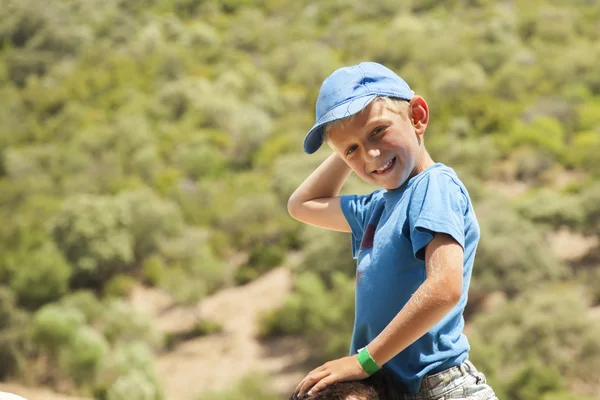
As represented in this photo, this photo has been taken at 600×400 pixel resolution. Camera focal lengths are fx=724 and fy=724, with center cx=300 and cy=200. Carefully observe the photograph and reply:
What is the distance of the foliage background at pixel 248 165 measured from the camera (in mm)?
23656

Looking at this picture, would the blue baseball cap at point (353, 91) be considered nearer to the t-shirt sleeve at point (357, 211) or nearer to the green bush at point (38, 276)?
the t-shirt sleeve at point (357, 211)

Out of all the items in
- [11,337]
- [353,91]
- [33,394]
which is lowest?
[353,91]

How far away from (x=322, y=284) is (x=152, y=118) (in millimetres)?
24831

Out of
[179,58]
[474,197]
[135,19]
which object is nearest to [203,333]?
[474,197]

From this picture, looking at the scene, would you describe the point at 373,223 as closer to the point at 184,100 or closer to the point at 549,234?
the point at 549,234

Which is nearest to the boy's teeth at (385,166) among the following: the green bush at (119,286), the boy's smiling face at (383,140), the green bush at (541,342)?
the boy's smiling face at (383,140)

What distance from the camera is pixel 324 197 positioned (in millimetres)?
2633

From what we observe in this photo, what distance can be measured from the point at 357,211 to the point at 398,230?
41cm

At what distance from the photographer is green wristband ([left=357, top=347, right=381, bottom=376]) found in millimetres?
1921

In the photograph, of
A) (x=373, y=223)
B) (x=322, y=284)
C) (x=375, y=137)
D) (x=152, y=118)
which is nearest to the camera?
(x=375, y=137)

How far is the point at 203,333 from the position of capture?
2731cm

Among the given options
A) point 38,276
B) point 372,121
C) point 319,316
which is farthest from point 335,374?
point 38,276

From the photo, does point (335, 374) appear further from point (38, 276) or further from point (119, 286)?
point (119, 286)

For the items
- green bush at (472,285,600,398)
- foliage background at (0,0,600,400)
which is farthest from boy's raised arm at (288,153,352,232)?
green bush at (472,285,600,398)
